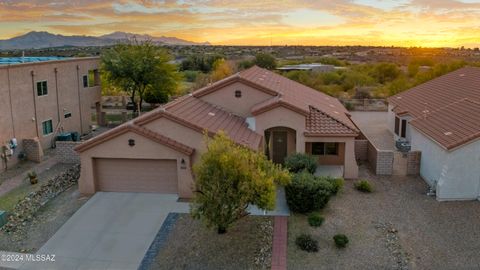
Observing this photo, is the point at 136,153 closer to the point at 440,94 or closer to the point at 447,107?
the point at 447,107

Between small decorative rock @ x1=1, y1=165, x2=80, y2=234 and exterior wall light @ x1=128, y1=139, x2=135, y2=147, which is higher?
exterior wall light @ x1=128, y1=139, x2=135, y2=147

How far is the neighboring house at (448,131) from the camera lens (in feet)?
64.1

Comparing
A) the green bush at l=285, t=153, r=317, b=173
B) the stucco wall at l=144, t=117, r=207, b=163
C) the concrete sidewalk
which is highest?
the stucco wall at l=144, t=117, r=207, b=163

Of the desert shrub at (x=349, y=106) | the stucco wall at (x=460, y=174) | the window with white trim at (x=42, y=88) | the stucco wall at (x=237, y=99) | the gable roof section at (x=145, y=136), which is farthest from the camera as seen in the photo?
the desert shrub at (x=349, y=106)

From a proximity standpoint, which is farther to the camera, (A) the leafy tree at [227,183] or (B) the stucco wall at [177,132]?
(B) the stucco wall at [177,132]

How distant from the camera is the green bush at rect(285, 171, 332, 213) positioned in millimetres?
18141

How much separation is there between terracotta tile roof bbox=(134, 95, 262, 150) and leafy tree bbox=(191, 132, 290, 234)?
5.47 metres

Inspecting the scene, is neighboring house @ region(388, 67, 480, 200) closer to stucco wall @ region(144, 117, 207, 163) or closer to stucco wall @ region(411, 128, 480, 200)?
stucco wall @ region(411, 128, 480, 200)

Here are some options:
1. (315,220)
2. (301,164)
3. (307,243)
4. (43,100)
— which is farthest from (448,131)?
(43,100)

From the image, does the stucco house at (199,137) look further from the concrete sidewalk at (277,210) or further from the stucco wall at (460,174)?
the stucco wall at (460,174)

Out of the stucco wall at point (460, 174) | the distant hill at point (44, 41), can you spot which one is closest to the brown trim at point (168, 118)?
the stucco wall at point (460, 174)

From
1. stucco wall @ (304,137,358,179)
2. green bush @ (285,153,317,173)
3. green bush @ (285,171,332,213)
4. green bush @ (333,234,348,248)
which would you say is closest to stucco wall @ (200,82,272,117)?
stucco wall @ (304,137,358,179)

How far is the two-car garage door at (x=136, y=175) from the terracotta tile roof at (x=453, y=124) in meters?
12.8

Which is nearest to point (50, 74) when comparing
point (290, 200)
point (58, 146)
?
point (58, 146)
